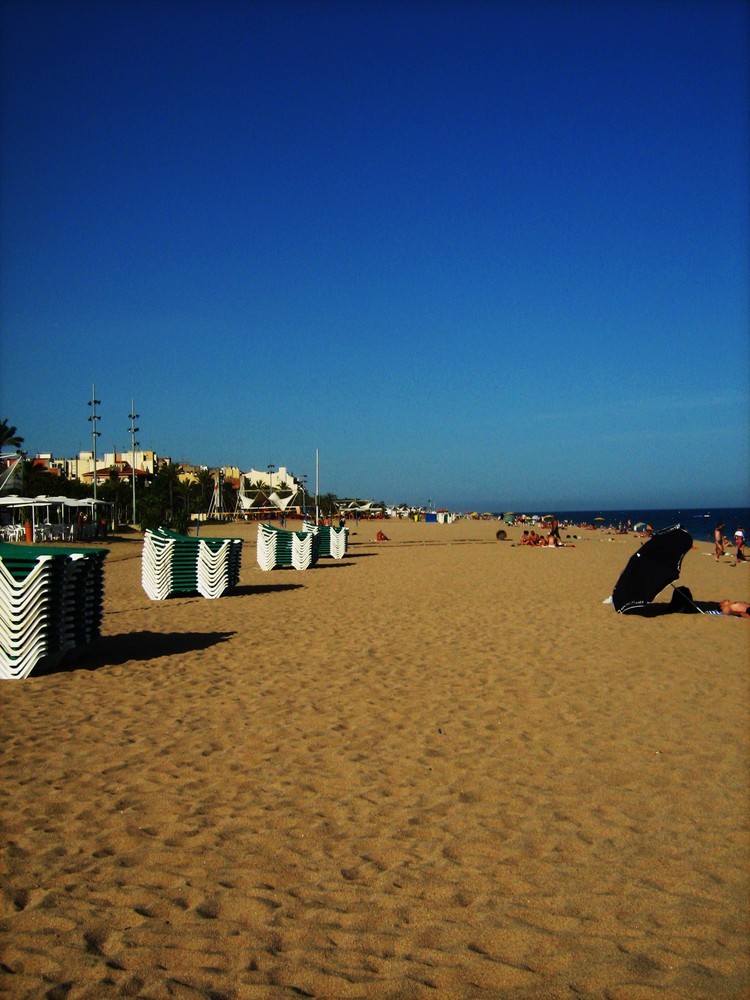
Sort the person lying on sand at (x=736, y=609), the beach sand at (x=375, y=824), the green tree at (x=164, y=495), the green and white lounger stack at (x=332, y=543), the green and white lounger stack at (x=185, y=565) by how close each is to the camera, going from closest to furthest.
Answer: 1. the beach sand at (x=375, y=824)
2. the person lying on sand at (x=736, y=609)
3. the green and white lounger stack at (x=185, y=565)
4. the green and white lounger stack at (x=332, y=543)
5. the green tree at (x=164, y=495)

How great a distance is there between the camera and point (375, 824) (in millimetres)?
4039

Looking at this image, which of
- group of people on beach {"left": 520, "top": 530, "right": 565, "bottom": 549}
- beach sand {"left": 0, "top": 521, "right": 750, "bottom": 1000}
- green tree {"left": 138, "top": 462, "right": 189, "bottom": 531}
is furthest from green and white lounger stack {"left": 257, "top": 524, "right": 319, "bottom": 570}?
green tree {"left": 138, "top": 462, "right": 189, "bottom": 531}

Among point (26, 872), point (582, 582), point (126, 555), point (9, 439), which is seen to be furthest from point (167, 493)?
point (26, 872)

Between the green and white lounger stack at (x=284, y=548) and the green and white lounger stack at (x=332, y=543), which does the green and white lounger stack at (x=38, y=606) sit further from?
the green and white lounger stack at (x=332, y=543)

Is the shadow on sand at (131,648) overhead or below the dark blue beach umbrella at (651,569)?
below

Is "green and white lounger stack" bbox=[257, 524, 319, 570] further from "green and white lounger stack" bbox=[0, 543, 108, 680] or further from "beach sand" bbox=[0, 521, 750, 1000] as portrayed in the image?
"green and white lounger stack" bbox=[0, 543, 108, 680]

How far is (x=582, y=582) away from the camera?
16.9m

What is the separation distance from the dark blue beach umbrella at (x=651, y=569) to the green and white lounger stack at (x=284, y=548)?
9.16 meters

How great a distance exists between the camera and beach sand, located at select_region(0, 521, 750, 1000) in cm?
283

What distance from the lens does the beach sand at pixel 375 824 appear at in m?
2.83

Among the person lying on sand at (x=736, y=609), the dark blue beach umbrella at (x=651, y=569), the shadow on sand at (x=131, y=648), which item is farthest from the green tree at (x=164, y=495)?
the person lying on sand at (x=736, y=609)

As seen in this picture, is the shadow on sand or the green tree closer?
the shadow on sand

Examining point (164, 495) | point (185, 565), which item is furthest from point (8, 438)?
point (185, 565)

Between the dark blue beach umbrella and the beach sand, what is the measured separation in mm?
2731
